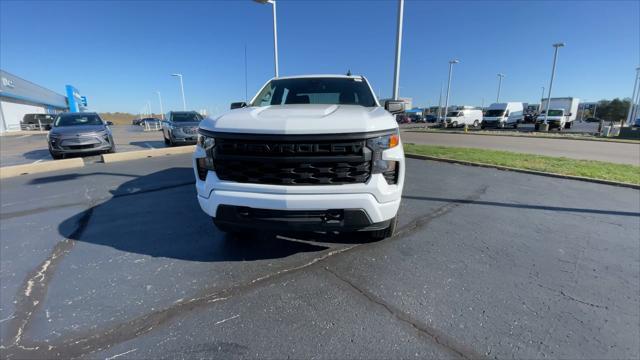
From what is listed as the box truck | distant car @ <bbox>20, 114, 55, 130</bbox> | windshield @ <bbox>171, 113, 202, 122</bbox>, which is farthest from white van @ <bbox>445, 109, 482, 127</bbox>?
distant car @ <bbox>20, 114, 55, 130</bbox>

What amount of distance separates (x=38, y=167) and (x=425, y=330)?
9465 mm

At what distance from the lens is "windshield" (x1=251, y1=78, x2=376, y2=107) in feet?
13.5

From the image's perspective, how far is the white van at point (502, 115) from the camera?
30.4 m

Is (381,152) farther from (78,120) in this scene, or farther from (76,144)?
(78,120)

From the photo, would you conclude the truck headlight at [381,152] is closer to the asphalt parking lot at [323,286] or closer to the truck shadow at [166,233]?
the asphalt parking lot at [323,286]

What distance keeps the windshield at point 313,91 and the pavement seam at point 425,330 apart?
2.57 m

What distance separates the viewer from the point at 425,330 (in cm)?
200

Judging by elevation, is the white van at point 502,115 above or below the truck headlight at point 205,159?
above

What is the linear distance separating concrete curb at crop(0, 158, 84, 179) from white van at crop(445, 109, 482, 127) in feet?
113

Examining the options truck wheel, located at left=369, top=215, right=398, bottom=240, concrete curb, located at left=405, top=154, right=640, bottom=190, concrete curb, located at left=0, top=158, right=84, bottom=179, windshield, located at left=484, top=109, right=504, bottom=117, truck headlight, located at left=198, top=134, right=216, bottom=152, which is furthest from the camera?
windshield, located at left=484, top=109, right=504, bottom=117

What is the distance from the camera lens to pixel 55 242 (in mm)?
3299

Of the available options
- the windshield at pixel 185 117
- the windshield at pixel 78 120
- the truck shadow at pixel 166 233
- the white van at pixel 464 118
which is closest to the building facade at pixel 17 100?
the windshield at pixel 185 117

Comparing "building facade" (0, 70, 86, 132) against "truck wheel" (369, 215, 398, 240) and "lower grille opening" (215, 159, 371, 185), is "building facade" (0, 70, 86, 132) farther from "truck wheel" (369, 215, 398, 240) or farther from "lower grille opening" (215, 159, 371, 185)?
"truck wheel" (369, 215, 398, 240)

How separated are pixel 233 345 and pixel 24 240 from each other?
126 inches
